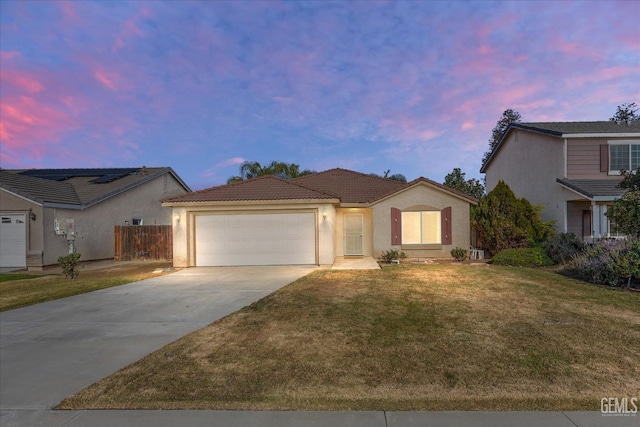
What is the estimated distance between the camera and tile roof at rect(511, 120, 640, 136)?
1507 centimetres

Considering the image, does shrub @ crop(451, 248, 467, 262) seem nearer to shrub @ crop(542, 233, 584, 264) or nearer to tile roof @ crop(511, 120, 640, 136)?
shrub @ crop(542, 233, 584, 264)

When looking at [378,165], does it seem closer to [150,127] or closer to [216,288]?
[150,127]

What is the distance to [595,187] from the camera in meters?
14.0

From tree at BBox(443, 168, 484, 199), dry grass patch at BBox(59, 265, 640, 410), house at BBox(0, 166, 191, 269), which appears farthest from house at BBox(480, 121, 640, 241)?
house at BBox(0, 166, 191, 269)

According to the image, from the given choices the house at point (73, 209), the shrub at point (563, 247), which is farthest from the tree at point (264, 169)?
the shrub at point (563, 247)

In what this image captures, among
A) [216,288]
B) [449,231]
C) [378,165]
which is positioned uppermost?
[378,165]

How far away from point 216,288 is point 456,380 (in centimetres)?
728

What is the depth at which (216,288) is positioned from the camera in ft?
30.7

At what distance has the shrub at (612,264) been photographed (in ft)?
27.8

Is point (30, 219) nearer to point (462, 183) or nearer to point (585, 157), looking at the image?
point (585, 157)

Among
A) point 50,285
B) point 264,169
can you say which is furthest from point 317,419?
point 264,169

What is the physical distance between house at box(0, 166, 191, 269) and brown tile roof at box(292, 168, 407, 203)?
9.58 m

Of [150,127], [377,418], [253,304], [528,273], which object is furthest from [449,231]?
[150,127]

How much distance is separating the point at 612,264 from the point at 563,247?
14.3 ft
